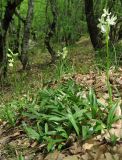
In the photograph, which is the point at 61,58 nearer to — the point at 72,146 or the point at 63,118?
the point at 63,118

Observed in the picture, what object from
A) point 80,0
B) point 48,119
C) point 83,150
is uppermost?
point 80,0

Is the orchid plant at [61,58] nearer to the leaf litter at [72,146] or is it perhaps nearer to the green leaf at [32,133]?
the leaf litter at [72,146]

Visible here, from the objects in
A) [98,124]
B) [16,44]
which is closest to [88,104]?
[98,124]

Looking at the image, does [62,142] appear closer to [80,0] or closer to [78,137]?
[78,137]

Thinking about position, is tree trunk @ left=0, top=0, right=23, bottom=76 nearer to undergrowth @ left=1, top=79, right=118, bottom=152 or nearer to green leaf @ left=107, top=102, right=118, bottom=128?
undergrowth @ left=1, top=79, right=118, bottom=152

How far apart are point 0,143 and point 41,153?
772mm

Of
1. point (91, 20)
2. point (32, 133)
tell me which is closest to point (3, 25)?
point (91, 20)

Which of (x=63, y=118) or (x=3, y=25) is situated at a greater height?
(x=3, y=25)

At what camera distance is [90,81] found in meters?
6.06

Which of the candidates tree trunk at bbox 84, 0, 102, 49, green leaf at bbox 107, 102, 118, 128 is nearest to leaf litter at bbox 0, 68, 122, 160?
green leaf at bbox 107, 102, 118, 128

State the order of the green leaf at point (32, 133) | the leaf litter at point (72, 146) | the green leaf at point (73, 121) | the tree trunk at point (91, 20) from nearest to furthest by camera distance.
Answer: the leaf litter at point (72, 146) < the green leaf at point (73, 121) < the green leaf at point (32, 133) < the tree trunk at point (91, 20)

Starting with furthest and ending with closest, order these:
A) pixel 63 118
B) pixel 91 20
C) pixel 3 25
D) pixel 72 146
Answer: pixel 91 20 → pixel 3 25 → pixel 63 118 → pixel 72 146

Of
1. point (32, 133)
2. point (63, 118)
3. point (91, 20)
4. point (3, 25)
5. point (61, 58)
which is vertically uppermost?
point (91, 20)

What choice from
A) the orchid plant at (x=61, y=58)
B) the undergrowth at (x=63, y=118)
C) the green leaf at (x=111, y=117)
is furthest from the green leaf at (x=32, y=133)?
the orchid plant at (x=61, y=58)
